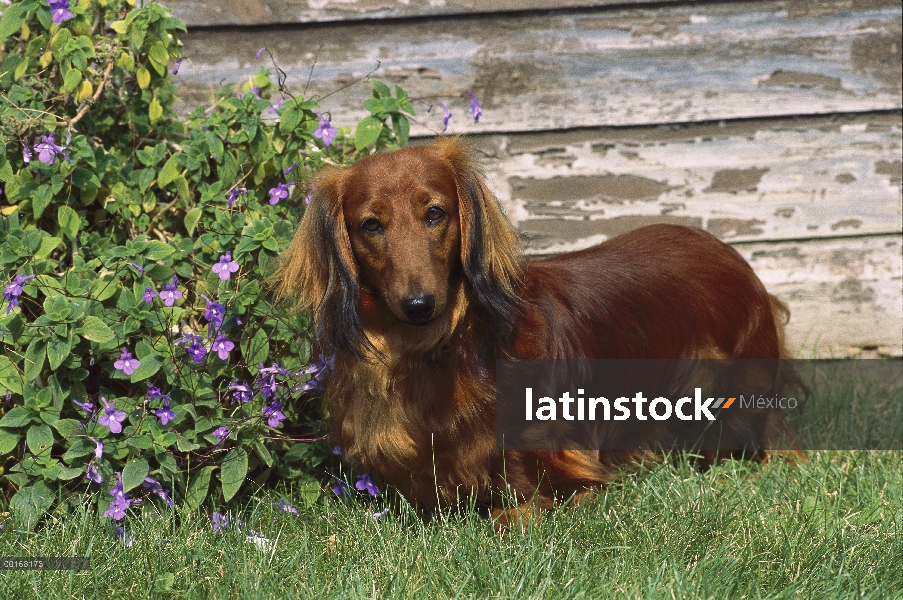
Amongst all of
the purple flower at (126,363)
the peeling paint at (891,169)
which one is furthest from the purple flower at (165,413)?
the peeling paint at (891,169)

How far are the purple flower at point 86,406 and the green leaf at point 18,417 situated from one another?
12 centimetres

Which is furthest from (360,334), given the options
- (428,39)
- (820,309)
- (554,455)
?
(820,309)

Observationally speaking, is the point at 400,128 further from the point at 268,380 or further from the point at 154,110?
the point at 268,380

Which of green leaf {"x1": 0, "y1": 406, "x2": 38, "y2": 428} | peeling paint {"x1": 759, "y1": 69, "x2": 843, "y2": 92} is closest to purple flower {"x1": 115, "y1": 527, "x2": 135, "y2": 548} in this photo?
green leaf {"x1": 0, "y1": 406, "x2": 38, "y2": 428}

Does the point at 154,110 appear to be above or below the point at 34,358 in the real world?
above

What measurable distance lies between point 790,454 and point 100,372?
90.7 inches

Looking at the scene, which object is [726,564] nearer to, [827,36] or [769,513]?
[769,513]

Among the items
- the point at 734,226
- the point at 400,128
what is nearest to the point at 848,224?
the point at 734,226

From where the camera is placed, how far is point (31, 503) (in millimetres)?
2650

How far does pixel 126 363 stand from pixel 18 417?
1.06ft

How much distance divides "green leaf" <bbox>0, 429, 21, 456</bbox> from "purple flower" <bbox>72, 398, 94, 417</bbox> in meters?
0.18

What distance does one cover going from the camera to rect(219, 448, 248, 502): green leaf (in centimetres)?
271

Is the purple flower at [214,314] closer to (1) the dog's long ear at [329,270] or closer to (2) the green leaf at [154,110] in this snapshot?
(1) the dog's long ear at [329,270]

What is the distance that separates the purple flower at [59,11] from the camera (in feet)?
8.94
